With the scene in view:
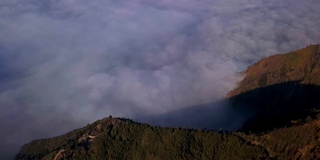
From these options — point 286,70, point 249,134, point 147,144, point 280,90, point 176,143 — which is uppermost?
point 249,134

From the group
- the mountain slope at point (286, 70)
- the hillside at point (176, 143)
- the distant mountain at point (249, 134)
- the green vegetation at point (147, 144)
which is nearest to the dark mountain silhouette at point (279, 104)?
the distant mountain at point (249, 134)

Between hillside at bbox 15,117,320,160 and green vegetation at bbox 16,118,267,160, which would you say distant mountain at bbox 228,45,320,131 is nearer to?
hillside at bbox 15,117,320,160

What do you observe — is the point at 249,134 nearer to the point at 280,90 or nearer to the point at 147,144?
the point at 147,144

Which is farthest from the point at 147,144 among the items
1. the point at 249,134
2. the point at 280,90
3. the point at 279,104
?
the point at 280,90

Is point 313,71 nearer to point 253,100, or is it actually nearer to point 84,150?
point 253,100

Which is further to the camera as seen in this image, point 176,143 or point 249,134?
point 176,143

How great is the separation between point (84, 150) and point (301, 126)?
43.8 meters

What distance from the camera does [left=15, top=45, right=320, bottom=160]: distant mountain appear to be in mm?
93312

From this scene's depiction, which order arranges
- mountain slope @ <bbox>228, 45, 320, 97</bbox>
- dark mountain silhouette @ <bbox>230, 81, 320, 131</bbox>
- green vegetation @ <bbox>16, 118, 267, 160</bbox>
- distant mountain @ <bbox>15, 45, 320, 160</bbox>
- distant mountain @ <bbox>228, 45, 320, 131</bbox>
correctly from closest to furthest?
distant mountain @ <bbox>15, 45, 320, 160</bbox>
green vegetation @ <bbox>16, 118, 267, 160</bbox>
dark mountain silhouette @ <bbox>230, 81, 320, 131</bbox>
distant mountain @ <bbox>228, 45, 320, 131</bbox>
mountain slope @ <bbox>228, 45, 320, 97</bbox>

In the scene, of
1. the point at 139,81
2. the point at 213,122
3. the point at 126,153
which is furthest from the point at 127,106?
the point at 126,153

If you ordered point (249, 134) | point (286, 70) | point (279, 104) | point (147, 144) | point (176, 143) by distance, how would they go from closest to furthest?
point (249, 134) → point (176, 143) → point (147, 144) → point (279, 104) → point (286, 70)

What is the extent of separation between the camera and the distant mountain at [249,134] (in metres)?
93.3

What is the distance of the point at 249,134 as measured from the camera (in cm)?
9862

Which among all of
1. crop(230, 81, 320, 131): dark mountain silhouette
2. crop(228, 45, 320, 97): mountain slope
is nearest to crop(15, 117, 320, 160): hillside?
crop(230, 81, 320, 131): dark mountain silhouette
